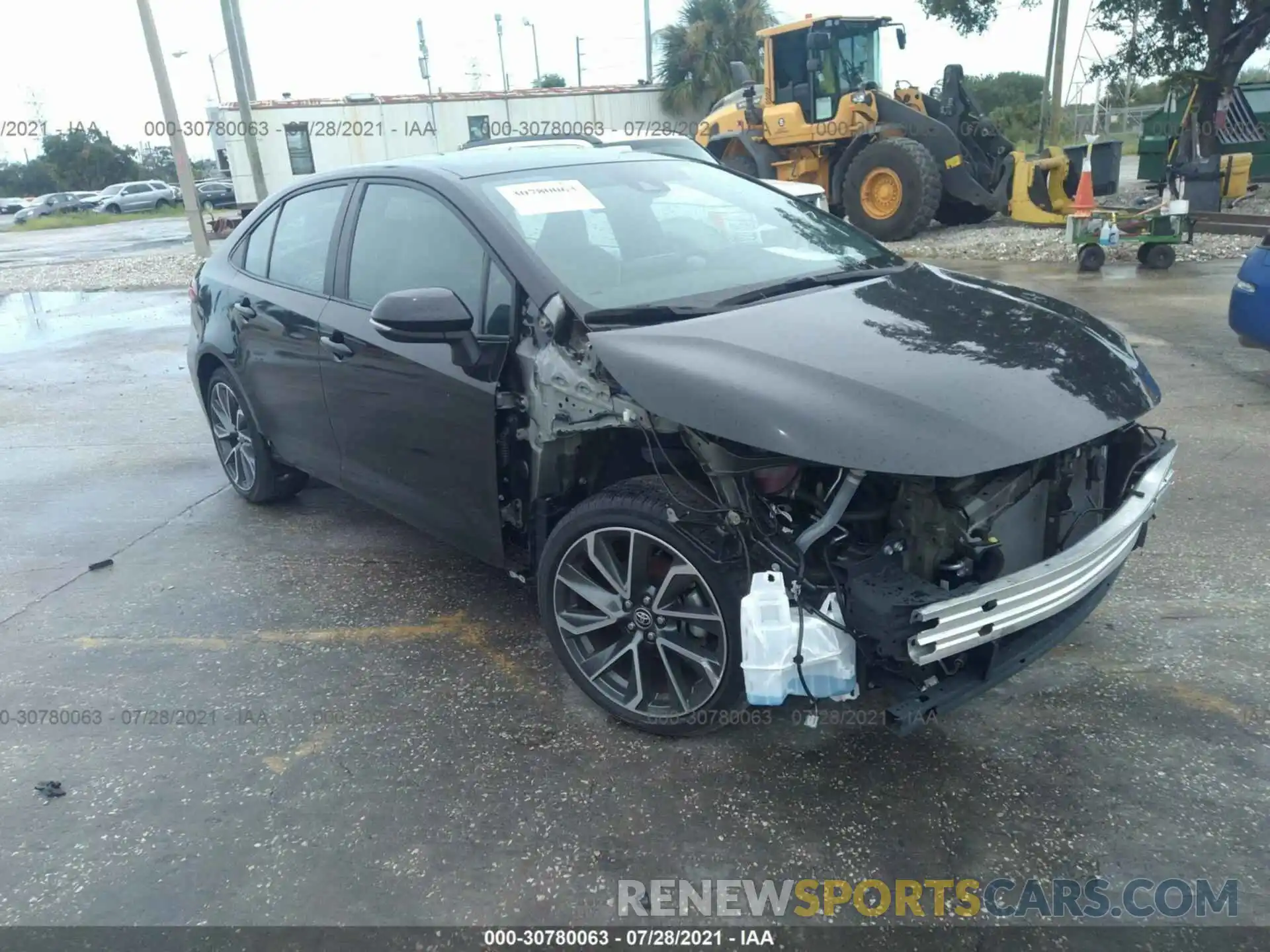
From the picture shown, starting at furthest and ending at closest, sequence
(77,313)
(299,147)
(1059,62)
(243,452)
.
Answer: (299,147)
(1059,62)
(77,313)
(243,452)

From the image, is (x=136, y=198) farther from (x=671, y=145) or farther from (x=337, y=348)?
(x=337, y=348)

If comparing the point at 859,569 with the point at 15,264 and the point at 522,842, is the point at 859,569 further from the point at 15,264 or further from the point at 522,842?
the point at 15,264

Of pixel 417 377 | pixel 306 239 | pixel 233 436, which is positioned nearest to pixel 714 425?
pixel 417 377

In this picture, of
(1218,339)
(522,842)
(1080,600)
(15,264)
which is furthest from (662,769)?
(15,264)

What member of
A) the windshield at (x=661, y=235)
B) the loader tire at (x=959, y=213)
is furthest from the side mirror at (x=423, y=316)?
the loader tire at (x=959, y=213)

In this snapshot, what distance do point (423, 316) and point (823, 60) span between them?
1340cm

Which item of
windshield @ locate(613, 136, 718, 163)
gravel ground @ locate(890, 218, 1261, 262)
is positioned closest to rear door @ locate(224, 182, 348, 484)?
windshield @ locate(613, 136, 718, 163)

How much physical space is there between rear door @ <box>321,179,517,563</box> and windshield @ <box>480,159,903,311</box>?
239mm

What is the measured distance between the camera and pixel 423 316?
3.07 m

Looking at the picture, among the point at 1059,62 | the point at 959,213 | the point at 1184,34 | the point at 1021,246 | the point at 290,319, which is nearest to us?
the point at 290,319

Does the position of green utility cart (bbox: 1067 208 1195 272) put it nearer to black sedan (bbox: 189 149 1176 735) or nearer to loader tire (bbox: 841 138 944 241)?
loader tire (bbox: 841 138 944 241)

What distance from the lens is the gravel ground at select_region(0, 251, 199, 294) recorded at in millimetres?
15891

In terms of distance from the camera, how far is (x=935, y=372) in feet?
8.61

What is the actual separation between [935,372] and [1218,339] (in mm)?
6205
